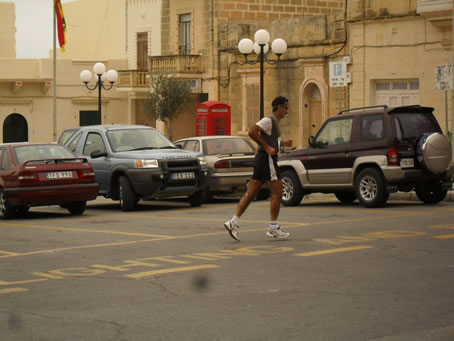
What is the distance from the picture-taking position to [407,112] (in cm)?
1866

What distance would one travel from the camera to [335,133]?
19.7 m

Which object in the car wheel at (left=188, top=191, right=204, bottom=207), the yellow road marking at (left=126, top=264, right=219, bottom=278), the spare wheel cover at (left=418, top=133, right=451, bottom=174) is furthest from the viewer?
the car wheel at (left=188, top=191, right=204, bottom=207)

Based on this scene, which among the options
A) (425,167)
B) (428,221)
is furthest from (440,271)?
(425,167)

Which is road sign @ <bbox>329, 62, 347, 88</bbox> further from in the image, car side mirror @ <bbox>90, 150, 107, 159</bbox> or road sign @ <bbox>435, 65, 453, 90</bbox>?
car side mirror @ <bbox>90, 150, 107, 159</bbox>

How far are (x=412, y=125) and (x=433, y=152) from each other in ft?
2.38

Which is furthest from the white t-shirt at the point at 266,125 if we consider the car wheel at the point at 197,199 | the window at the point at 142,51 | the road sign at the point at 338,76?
the window at the point at 142,51

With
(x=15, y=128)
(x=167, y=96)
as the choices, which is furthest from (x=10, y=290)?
(x=15, y=128)

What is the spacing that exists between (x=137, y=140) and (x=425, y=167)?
6.23 meters

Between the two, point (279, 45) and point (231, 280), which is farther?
point (279, 45)

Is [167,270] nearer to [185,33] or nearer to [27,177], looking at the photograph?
[27,177]

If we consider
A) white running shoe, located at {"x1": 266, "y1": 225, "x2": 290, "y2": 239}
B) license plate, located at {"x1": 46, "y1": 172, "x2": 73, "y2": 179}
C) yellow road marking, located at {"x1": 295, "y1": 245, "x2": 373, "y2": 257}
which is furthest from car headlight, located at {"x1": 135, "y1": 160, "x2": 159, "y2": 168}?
yellow road marking, located at {"x1": 295, "y1": 245, "x2": 373, "y2": 257}

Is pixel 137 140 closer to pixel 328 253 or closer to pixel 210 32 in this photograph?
pixel 328 253

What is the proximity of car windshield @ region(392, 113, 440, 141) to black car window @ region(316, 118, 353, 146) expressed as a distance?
1072 mm

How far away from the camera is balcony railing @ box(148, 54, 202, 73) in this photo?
45125mm
